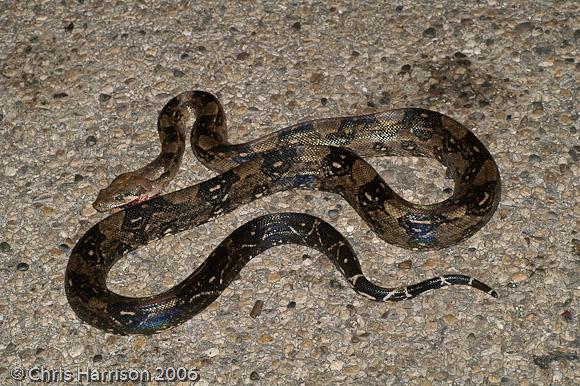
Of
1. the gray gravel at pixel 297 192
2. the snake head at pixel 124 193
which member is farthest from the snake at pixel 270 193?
the gray gravel at pixel 297 192

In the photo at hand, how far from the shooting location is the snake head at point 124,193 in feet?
28.5

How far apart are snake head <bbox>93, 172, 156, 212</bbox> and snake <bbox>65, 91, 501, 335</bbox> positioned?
0.01 m

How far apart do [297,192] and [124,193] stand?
6.67 ft

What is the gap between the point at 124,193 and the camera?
876cm

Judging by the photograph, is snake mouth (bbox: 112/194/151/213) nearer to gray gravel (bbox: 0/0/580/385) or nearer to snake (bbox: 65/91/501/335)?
snake (bbox: 65/91/501/335)

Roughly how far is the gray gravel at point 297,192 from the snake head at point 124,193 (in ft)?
0.79

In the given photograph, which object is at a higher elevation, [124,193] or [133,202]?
[124,193]

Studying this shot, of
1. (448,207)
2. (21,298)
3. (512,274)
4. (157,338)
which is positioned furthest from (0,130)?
(512,274)

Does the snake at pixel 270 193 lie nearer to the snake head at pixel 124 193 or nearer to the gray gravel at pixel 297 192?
the snake head at pixel 124 193

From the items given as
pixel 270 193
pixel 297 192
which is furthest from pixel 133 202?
pixel 297 192

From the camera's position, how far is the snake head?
28.5 feet

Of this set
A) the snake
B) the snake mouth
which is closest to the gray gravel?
the snake

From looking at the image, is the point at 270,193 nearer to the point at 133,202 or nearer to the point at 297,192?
the point at 297,192

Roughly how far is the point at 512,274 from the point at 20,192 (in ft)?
19.1
